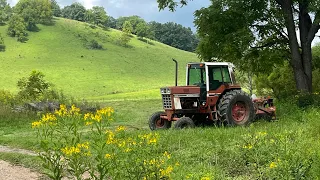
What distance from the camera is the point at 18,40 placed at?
85500 millimetres

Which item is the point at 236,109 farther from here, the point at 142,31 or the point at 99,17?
the point at 99,17

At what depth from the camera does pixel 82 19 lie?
13075cm

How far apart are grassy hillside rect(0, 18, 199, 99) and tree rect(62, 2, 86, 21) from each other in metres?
29.0

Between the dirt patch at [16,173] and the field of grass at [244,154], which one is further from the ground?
the field of grass at [244,154]

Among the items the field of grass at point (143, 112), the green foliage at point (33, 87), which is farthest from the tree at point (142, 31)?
the green foliage at point (33, 87)

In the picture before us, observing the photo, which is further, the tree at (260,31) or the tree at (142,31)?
the tree at (142,31)

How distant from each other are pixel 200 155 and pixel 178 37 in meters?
121

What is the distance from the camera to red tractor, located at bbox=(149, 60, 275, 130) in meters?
13.6

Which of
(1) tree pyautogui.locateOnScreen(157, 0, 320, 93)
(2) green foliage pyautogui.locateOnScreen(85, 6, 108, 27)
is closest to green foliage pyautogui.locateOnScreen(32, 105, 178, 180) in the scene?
(1) tree pyautogui.locateOnScreen(157, 0, 320, 93)

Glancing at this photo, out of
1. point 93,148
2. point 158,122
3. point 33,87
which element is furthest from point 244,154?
point 33,87

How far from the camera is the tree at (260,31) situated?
1878cm

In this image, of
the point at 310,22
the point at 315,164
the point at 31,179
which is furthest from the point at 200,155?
the point at 310,22

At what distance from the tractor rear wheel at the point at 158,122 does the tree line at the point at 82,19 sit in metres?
62.4

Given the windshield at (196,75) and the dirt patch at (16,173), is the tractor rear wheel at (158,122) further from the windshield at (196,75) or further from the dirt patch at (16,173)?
the dirt patch at (16,173)
